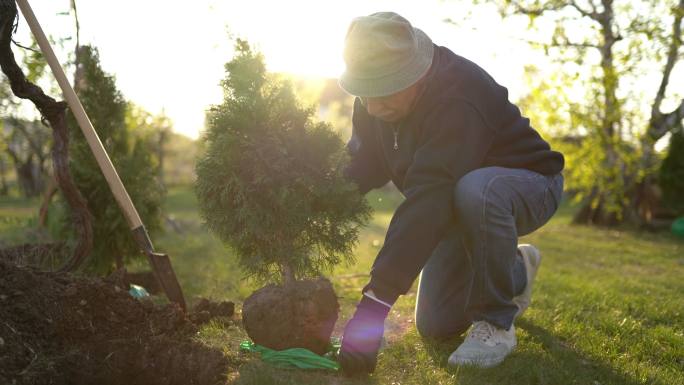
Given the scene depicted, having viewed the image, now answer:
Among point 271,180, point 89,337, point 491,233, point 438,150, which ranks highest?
point 438,150

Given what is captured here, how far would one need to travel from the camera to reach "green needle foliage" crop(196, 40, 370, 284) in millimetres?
3246

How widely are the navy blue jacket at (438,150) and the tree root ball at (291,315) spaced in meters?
0.41

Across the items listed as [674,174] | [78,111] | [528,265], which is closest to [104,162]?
[78,111]

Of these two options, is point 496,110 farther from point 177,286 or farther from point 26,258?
point 26,258

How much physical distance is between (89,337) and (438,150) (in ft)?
6.94

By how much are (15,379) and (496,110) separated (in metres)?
2.77

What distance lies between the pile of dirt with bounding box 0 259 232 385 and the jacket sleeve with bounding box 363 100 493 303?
97cm

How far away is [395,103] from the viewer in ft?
10.4

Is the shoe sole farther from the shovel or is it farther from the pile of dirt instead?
the shovel

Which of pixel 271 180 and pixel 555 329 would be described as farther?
pixel 555 329

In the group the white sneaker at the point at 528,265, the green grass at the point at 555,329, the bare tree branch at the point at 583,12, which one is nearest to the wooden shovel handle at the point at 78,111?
the green grass at the point at 555,329

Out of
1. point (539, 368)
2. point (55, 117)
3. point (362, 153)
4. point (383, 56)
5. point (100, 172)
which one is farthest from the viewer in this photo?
point (100, 172)

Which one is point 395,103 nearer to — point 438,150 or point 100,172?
point 438,150

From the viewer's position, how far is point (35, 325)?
2.92 metres
